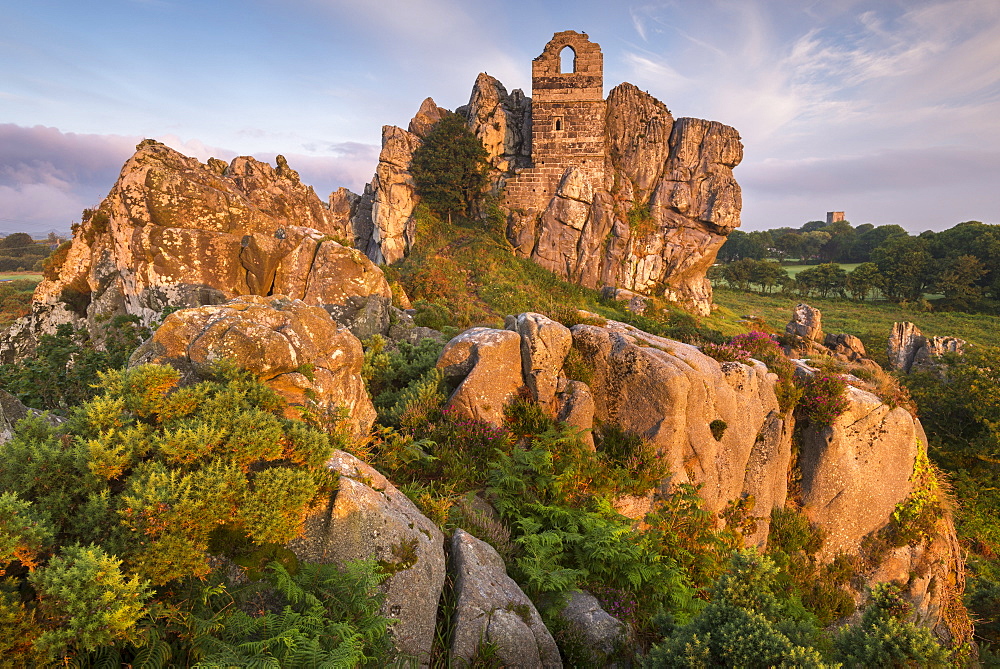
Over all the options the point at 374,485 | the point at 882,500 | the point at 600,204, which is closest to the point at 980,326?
the point at 600,204

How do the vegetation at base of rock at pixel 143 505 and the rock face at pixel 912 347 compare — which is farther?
the rock face at pixel 912 347

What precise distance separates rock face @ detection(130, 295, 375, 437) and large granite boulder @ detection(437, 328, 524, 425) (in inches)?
85.9

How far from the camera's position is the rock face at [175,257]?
12.7 metres

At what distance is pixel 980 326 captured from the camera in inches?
2140

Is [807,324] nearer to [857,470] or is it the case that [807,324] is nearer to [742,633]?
[857,470]

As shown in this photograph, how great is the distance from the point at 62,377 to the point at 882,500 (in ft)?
74.9

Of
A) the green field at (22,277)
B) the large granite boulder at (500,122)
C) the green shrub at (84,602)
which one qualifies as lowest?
the green shrub at (84,602)

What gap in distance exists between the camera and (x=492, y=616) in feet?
17.9

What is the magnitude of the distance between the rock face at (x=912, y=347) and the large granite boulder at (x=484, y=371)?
108 ft

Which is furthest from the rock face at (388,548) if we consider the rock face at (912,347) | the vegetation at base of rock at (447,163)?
the rock face at (912,347)

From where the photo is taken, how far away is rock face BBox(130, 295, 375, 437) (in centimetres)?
674

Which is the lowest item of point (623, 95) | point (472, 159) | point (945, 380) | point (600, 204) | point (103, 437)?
point (945, 380)

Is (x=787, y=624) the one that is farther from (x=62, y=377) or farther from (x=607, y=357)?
A: (x=62, y=377)

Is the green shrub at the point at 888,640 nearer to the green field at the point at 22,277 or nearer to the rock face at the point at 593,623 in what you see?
the rock face at the point at 593,623
